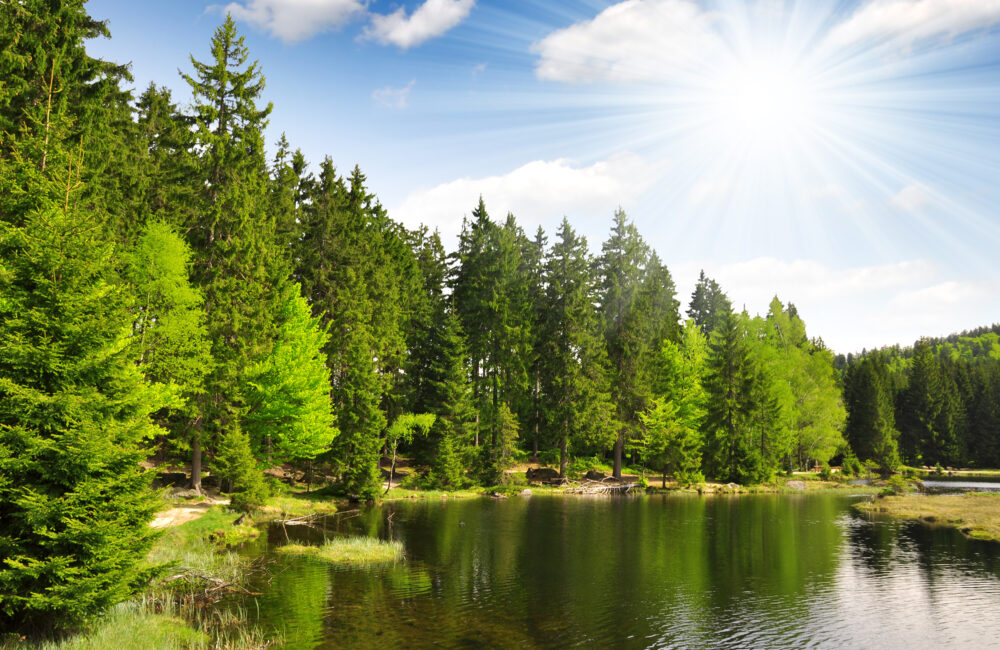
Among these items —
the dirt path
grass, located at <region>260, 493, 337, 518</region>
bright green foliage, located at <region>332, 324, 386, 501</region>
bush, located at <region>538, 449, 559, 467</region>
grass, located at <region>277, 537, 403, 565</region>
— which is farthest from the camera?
bush, located at <region>538, 449, 559, 467</region>

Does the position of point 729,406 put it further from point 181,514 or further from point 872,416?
point 181,514

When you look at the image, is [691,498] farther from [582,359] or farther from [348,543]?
[348,543]

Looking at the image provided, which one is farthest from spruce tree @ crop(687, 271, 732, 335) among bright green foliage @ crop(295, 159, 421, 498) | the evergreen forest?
bright green foliage @ crop(295, 159, 421, 498)

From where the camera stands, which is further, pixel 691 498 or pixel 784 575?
pixel 691 498

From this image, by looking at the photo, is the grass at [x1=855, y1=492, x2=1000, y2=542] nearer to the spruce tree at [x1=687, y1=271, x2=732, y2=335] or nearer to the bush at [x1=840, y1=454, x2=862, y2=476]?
the bush at [x1=840, y1=454, x2=862, y2=476]

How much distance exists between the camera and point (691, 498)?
60562 millimetres

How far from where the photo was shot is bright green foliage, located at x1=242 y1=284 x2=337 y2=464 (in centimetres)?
4219

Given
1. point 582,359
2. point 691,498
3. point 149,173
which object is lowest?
point 691,498

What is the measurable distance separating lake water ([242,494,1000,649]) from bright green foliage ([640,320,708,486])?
23030 millimetres

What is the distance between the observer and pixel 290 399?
42781 millimetres

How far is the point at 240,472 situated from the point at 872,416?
98.1 metres

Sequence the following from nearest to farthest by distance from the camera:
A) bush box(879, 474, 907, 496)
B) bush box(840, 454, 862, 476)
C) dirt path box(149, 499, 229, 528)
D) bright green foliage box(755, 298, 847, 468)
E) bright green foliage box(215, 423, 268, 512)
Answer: dirt path box(149, 499, 229, 528)
bright green foliage box(215, 423, 268, 512)
bush box(879, 474, 907, 496)
bright green foliage box(755, 298, 847, 468)
bush box(840, 454, 862, 476)

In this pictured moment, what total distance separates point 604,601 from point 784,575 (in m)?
10.7

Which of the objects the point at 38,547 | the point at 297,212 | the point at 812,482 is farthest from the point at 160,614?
the point at 812,482
